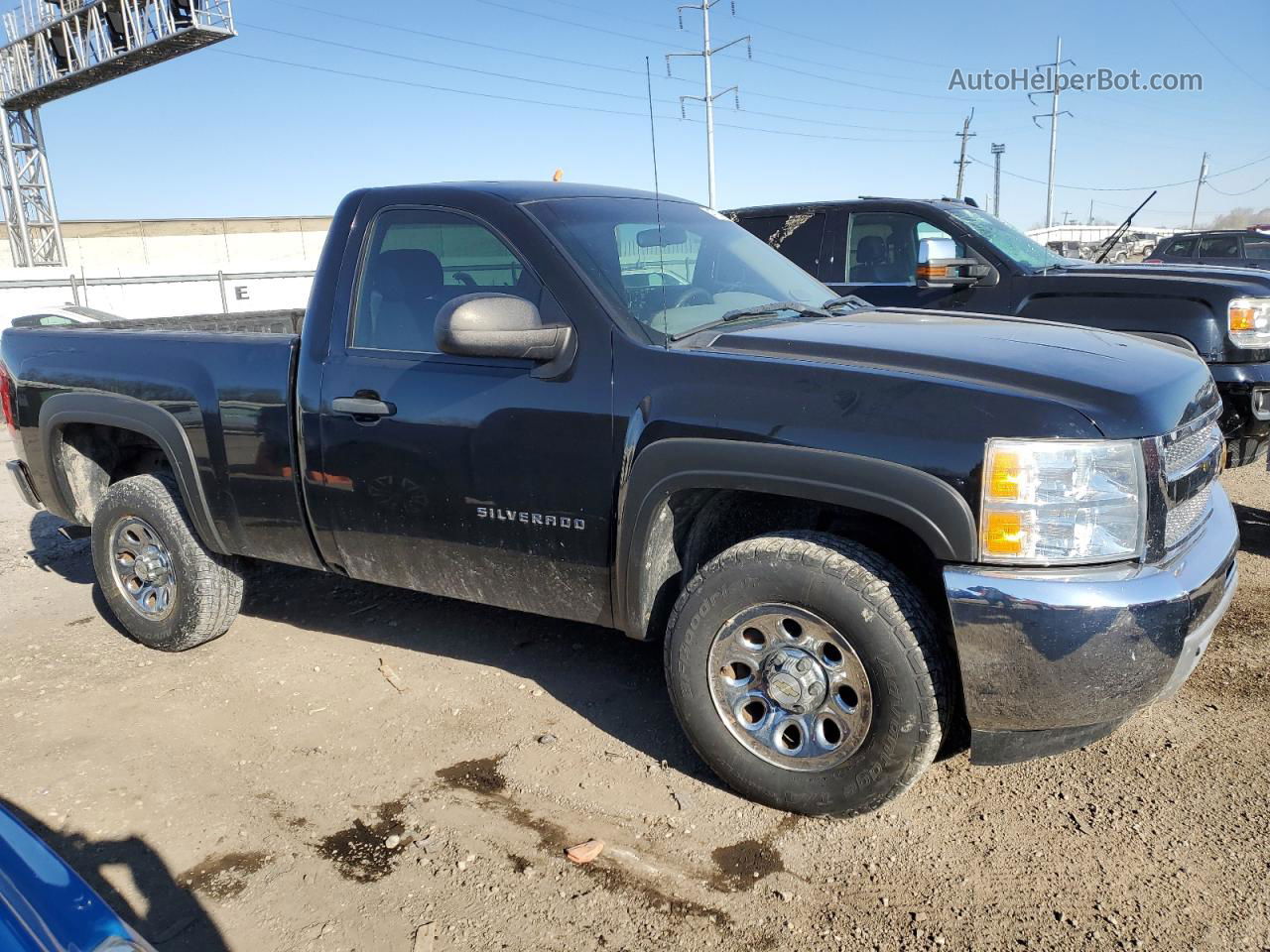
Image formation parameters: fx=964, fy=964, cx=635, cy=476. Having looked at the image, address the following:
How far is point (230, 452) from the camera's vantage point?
391cm

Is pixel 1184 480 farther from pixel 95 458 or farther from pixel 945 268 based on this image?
pixel 95 458

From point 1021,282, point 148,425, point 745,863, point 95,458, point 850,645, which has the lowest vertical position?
point 745,863

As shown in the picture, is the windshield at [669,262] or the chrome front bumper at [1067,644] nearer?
the chrome front bumper at [1067,644]

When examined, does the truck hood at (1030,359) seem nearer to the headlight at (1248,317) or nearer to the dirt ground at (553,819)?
the dirt ground at (553,819)

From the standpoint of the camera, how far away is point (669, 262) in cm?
354

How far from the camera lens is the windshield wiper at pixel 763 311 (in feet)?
10.6

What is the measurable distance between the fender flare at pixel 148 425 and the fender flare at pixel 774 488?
6.67 feet

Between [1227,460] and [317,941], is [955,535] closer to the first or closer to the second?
[317,941]

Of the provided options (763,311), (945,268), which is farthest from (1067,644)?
(945,268)

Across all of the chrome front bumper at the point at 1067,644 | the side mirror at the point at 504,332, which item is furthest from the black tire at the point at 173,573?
the chrome front bumper at the point at 1067,644

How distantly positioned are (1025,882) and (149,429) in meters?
3.73

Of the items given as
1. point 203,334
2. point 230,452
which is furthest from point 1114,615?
point 203,334

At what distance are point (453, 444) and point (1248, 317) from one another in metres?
4.97

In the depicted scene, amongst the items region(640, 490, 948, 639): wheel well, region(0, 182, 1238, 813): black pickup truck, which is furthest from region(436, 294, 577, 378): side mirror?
region(640, 490, 948, 639): wheel well
